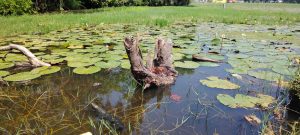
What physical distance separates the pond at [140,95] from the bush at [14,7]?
8.53 meters

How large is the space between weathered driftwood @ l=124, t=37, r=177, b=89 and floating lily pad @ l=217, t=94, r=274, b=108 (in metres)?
0.77

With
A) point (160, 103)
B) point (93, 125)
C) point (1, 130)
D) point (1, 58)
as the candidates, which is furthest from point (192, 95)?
point (1, 58)

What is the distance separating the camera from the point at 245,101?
2.66 m

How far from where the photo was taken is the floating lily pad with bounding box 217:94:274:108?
8.48ft

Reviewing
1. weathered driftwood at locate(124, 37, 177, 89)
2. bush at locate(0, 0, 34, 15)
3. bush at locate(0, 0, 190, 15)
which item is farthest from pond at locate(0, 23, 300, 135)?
bush at locate(0, 0, 190, 15)

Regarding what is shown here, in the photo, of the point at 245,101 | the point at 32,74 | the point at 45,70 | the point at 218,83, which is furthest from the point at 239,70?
the point at 32,74

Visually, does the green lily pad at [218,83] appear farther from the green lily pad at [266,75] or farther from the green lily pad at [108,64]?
the green lily pad at [108,64]

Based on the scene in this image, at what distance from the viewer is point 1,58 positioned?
432 centimetres

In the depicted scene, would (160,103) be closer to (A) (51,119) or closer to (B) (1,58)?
(A) (51,119)

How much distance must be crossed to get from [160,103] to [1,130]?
1384 mm

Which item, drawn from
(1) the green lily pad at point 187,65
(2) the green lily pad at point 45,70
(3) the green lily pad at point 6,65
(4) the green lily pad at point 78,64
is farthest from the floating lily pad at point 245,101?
(3) the green lily pad at point 6,65

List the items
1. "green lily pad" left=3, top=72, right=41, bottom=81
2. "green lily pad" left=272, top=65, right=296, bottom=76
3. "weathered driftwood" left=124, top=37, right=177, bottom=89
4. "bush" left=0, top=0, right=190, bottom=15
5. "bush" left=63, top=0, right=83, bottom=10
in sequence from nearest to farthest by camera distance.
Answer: "weathered driftwood" left=124, top=37, right=177, bottom=89, "green lily pad" left=3, top=72, right=41, bottom=81, "green lily pad" left=272, top=65, right=296, bottom=76, "bush" left=0, top=0, right=190, bottom=15, "bush" left=63, top=0, right=83, bottom=10

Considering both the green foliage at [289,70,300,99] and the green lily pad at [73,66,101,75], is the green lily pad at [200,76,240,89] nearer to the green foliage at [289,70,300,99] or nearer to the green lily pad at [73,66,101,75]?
the green foliage at [289,70,300,99]

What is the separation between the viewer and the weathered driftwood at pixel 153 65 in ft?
10.1
